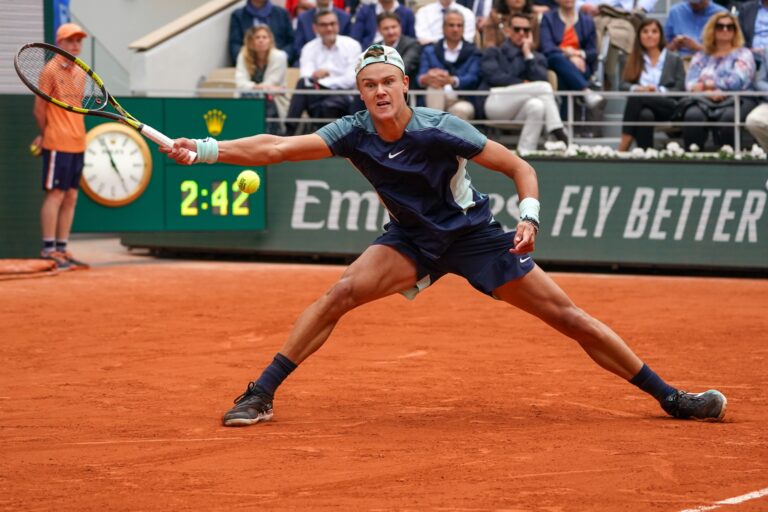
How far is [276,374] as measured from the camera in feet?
21.3

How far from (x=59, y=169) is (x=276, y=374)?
24.5 ft

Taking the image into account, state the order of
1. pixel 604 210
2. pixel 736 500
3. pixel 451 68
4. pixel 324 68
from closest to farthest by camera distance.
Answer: pixel 736 500, pixel 604 210, pixel 451 68, pixel 324 68

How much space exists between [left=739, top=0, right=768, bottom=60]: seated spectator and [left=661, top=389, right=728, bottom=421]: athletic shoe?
911 cm

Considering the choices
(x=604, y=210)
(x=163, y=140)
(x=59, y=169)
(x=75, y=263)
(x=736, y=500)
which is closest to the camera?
(x=736, y=500)

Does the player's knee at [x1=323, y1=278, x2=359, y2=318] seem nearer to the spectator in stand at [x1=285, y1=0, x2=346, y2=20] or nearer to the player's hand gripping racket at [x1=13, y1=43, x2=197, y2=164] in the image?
the player's hand gripping racket at [x1=13, y1=43, x2=197, y2=164]

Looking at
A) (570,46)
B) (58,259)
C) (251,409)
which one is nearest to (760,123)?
(570,46)

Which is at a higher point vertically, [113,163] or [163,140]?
[163,140]

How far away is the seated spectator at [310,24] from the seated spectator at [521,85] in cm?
244

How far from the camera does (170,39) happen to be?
1625 cm

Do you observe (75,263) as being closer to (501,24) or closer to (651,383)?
(501,24)

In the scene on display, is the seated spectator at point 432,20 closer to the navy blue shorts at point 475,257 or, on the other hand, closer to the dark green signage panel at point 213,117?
the dark green signage panel at point 213,117

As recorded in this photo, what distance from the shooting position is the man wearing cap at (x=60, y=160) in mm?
13148

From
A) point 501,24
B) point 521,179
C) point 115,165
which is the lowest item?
point 115,165

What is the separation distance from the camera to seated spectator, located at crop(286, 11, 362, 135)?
15133 mm
